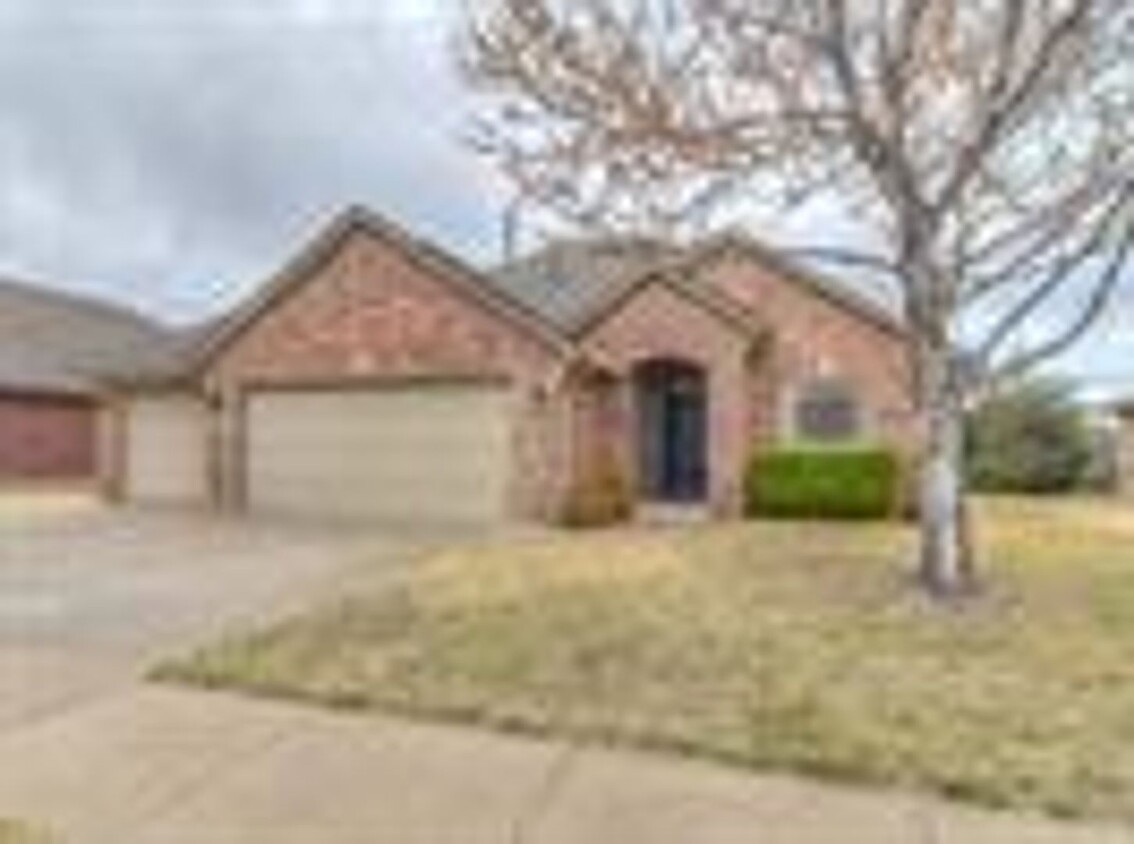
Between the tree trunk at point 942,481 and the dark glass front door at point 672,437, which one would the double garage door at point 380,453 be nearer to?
the dark glass front door at point 672,437

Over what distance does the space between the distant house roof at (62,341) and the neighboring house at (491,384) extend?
5410mm

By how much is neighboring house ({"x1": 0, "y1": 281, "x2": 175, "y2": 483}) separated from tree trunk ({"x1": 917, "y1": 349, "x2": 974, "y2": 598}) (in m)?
21.6

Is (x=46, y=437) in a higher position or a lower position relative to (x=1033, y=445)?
higher

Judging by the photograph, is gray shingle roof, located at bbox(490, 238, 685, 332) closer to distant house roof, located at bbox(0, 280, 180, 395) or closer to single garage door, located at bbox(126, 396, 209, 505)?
single garage door, located at bbox(126, 396, 209, 505)

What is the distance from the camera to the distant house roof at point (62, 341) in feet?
115

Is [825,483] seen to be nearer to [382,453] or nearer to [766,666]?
[382,453]

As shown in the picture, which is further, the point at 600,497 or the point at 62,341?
the point at 62,341

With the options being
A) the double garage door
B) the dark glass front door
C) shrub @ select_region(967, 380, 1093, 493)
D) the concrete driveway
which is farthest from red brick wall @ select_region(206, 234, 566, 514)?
shrub @ select_region(967, 380, 1093, 493)

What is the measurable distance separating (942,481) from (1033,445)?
986 inches

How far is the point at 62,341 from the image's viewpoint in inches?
1547

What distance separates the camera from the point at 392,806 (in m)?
7.20

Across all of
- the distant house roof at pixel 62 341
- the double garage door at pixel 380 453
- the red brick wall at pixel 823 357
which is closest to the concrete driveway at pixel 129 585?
the double garage door at pixel 380 453

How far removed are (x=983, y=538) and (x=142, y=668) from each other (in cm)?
1329

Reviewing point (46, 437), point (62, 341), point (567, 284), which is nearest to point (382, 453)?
point (567, 284)
